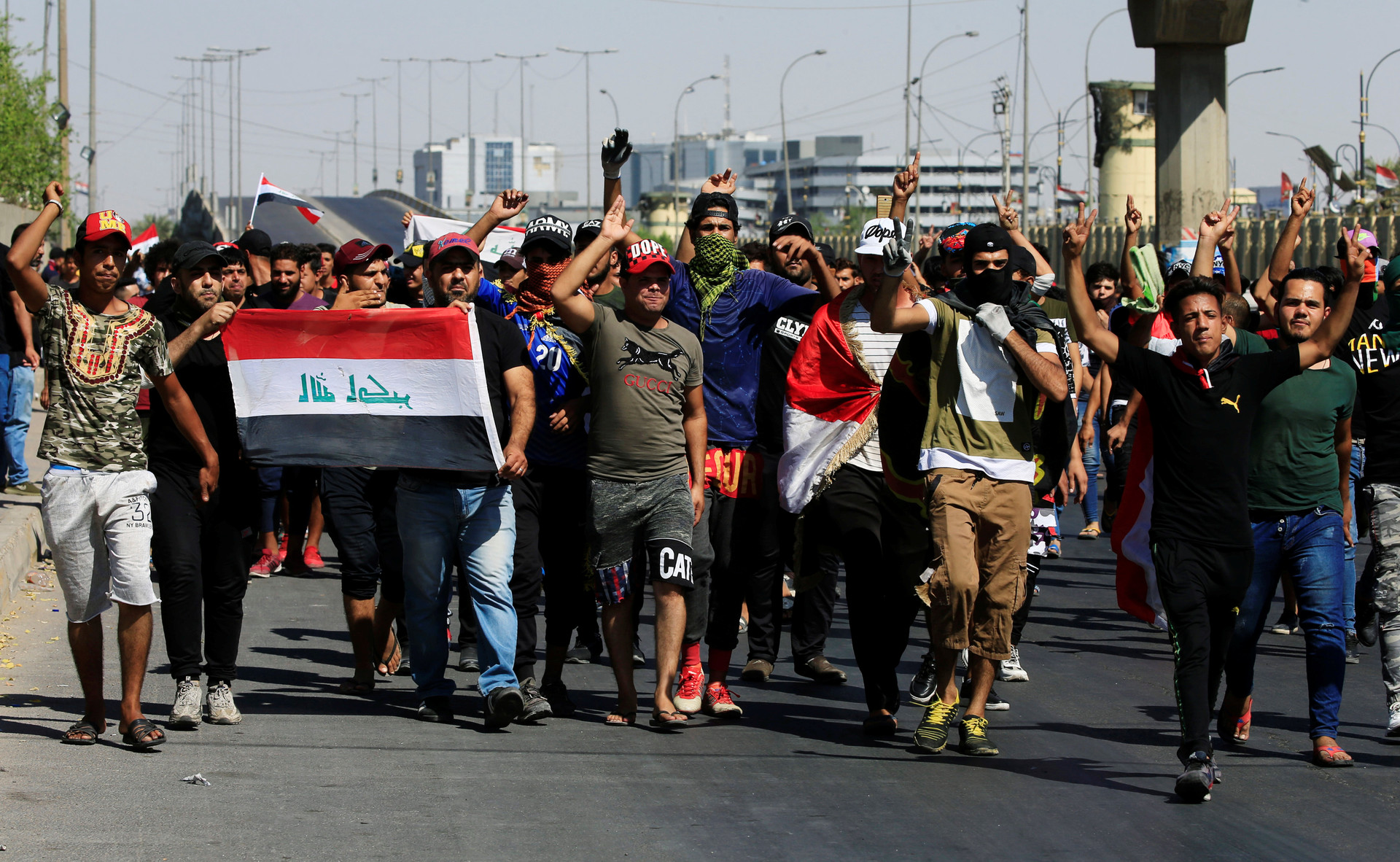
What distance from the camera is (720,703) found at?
6.94 meters

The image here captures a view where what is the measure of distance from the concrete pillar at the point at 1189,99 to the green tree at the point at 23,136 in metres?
25.3

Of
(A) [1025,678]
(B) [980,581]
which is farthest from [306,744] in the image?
(A) [1025,678]

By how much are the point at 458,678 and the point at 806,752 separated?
7.83 feet

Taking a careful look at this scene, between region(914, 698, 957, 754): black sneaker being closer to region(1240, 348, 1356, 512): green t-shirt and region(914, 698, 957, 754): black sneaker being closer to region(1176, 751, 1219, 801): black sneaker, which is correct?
region(1176, 751, 1219, 801): black sneaker

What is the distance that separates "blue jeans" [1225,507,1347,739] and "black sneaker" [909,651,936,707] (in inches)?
61.1

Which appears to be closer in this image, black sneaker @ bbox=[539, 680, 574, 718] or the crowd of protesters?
the crowd of protesters

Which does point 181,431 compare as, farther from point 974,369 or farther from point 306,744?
point 974,369

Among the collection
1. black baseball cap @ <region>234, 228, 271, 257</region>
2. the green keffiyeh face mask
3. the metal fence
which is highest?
the metal fence

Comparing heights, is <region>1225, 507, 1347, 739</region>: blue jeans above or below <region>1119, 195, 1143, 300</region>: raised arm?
below

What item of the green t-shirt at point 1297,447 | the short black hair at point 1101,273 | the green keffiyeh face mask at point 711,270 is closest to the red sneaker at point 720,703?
the green keffiyeh face mask at point 711,270

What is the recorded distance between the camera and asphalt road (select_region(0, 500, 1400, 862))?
499 centimetres

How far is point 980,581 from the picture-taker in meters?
6.40

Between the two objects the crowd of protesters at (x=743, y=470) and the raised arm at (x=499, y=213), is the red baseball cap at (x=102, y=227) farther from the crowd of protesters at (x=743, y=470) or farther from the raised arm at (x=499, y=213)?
the raised arm at (x=499, y=213)

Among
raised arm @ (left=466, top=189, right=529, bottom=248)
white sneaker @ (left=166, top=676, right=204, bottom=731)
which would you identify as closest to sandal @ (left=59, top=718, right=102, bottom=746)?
white sneaker @ (left=166, top=676, right=204, bottom=731)
